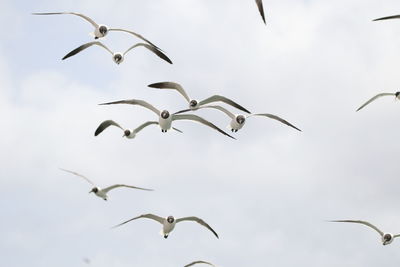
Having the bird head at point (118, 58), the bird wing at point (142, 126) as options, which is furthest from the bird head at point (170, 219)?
the bird head at point (118, 58)

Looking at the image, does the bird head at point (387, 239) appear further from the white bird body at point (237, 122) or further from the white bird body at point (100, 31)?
the white bird body at point (100, 31)

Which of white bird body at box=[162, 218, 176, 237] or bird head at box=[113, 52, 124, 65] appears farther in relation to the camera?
bird head at box=[113, 52, 124, 65]

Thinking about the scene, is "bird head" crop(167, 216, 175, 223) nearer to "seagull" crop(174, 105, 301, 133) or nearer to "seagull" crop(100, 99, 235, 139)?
"seagull" crop(100, 99, 235, 139)

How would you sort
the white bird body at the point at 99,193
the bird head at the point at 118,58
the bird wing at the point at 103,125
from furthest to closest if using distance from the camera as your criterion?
the white bird body at the point at 99,193
the bird wing at the point at 103,125
the bird head at the point at 118,58

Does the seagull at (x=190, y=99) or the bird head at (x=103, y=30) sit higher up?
the bird head at (x=103, y=30)

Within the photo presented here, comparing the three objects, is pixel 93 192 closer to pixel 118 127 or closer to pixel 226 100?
pixel 118 127

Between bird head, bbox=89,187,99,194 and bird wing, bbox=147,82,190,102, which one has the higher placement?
bird wing, bbox=147,82,190,102

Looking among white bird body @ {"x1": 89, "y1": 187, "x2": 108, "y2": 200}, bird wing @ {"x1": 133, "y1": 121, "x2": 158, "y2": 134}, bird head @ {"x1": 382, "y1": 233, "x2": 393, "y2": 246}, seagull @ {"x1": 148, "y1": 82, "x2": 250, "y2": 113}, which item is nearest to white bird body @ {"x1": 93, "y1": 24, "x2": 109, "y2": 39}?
seagull @ {"x1": 148, "y1": 82, "x2": 250, "y2": 113}

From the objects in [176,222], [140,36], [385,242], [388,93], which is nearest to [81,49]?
[140,36]

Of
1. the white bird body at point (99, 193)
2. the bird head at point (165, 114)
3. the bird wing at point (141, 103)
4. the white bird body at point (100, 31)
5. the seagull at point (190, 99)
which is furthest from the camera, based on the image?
the white bird body at point (99, 193)

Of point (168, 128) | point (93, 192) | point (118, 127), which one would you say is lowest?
point (93, 192)

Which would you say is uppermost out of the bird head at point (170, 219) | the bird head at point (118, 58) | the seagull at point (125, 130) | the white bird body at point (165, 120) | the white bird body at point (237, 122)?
the bird head at point (118, 58)
